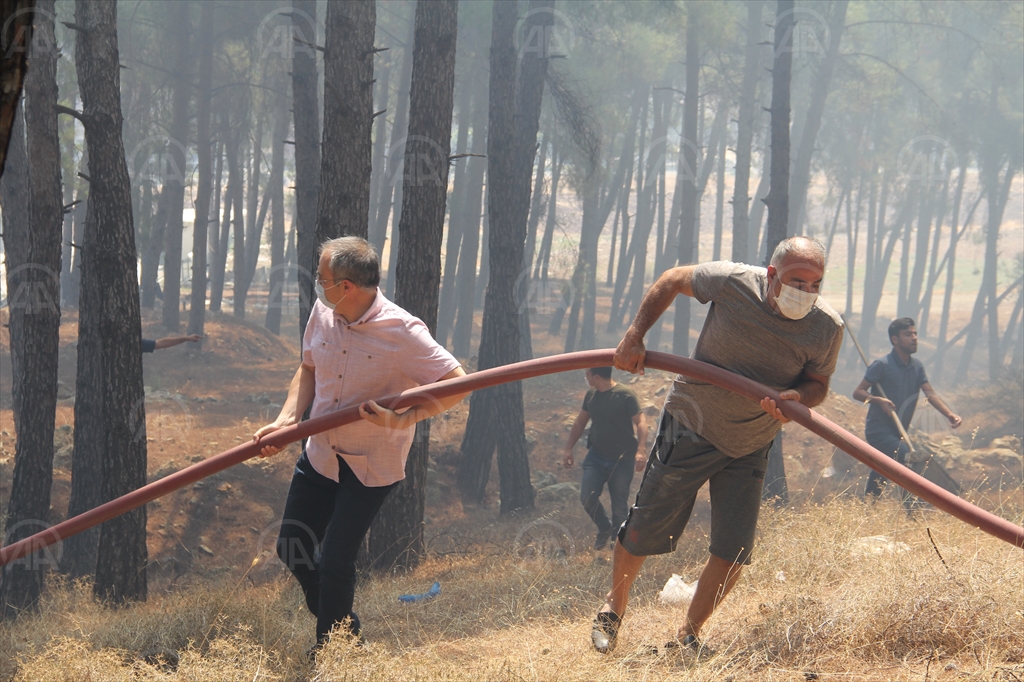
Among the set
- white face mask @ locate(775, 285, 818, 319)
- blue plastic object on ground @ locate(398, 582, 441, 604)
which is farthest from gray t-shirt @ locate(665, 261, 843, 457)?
blue plastic object on ground @ locate(398, 582, 441, 604)

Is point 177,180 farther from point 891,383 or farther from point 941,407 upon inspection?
point 941,407

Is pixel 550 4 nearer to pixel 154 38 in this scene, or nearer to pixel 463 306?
pixel 463 306

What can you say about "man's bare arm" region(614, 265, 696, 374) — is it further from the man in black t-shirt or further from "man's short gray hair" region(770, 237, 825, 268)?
the man in black t-shirt

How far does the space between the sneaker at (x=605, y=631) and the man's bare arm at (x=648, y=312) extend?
4.44 ft

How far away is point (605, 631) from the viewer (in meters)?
4.46

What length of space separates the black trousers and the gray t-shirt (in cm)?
160

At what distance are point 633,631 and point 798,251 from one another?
237 cm

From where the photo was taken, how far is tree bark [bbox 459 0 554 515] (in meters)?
12.3

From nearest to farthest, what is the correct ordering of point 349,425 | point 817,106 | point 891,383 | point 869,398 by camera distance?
point 349,425 < point 869,398 < point 891,383 < point 817,106

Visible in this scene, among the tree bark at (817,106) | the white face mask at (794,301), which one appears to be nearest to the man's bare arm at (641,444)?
the white face mask at (794,301)

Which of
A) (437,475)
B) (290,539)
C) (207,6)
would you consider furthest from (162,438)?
(207,6)

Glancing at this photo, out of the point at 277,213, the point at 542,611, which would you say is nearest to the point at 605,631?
the point at 542,611

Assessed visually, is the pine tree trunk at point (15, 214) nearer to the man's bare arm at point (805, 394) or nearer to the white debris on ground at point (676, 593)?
the white debris on ground at point (676, 593)

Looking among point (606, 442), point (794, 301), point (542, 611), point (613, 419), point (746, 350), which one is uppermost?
point (794, 301)
